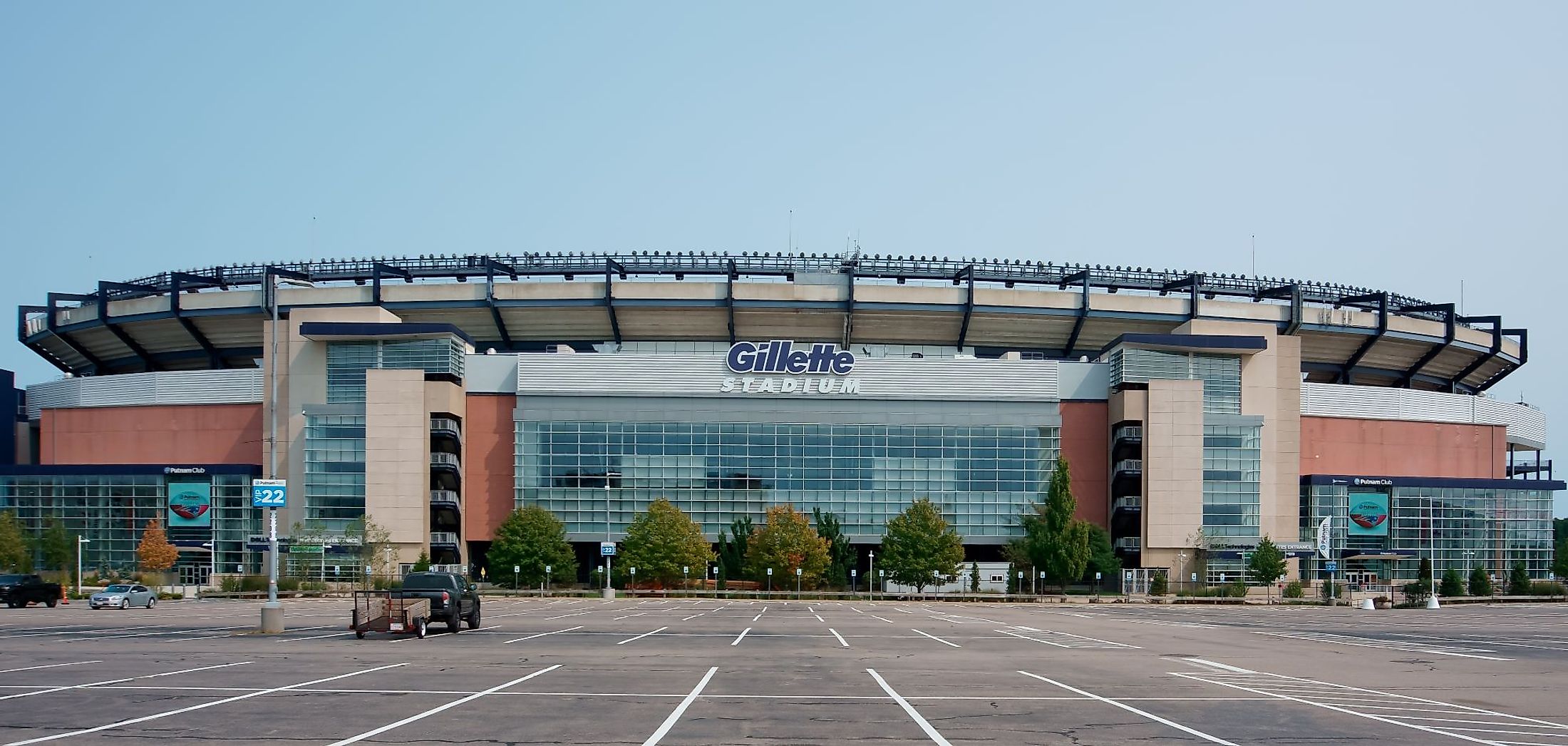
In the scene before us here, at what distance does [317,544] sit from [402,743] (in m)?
88.5

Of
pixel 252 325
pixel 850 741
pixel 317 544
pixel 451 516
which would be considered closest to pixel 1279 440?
pixel 451 516

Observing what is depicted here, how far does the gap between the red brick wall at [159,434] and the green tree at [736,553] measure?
129ft

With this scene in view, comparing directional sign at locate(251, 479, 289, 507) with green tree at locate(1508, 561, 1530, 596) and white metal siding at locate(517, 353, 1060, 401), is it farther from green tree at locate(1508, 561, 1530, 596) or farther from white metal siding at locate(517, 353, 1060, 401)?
green tree at locate(1508, 561, 1530, 596)

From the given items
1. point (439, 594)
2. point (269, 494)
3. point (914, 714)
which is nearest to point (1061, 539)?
point (439, 594)

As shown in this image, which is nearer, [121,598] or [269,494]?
[269,494]

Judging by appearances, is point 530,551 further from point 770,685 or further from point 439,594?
point 770,685

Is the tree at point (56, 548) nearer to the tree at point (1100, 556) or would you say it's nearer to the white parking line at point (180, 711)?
the tree at point (1100, 556)

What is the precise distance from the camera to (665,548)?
96.1 metres

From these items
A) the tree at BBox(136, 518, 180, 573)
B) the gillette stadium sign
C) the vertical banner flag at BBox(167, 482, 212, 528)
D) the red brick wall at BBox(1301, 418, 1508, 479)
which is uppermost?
the gillette stadium sign

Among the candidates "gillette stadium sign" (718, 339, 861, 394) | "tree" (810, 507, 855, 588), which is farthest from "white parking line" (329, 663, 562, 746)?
"gillette stadium sign" (718, 339, 861, 394)

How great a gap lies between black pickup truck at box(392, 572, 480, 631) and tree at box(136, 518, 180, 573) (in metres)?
71.6

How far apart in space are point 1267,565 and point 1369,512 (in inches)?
761

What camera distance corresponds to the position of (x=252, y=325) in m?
112

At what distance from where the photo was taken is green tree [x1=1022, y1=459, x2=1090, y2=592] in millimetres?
96500
